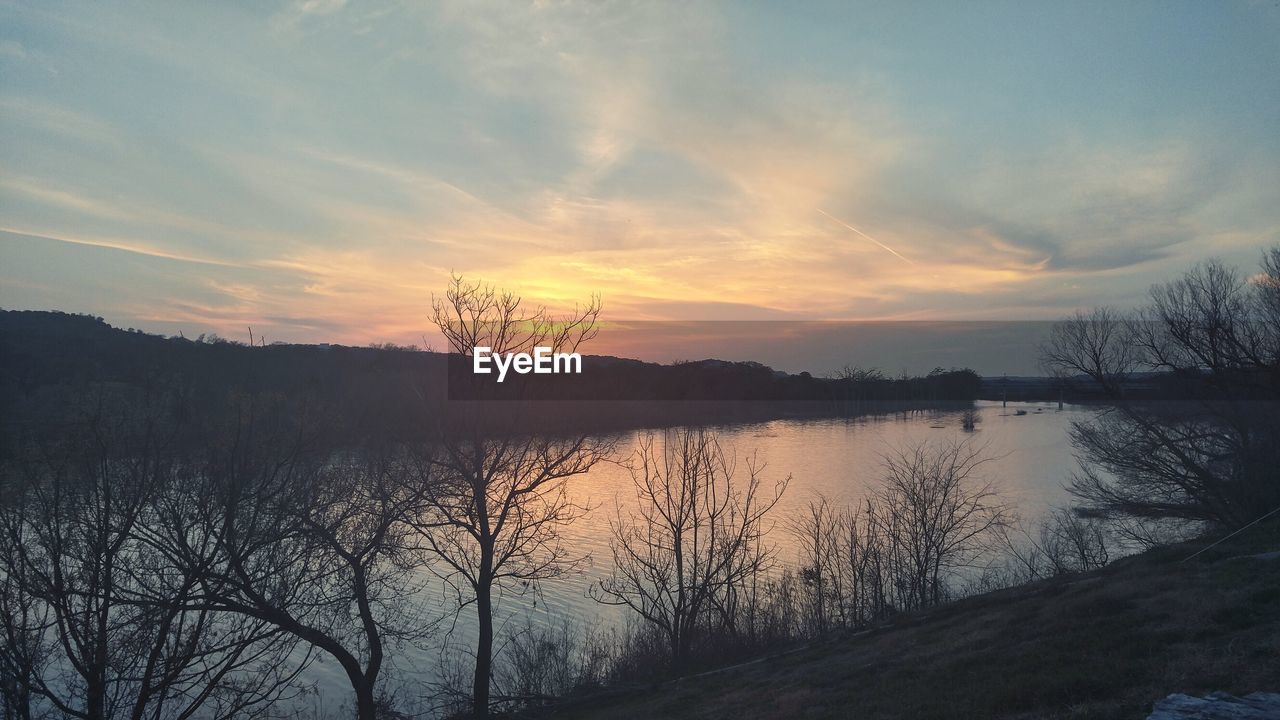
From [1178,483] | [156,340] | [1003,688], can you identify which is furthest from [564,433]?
[1178,483]

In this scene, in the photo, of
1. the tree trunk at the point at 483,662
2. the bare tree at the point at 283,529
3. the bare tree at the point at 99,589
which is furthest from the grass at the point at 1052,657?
the bare tree at the point at 99,589

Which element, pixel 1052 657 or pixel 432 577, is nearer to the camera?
pixel 1052 657

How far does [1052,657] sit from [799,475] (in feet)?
89.6

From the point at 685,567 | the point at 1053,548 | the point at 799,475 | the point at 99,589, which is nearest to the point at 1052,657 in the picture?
the point at 99,589

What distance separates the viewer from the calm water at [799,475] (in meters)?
18.6

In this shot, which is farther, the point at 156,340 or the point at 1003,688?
the point at 156,340

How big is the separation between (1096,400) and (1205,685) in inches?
1263

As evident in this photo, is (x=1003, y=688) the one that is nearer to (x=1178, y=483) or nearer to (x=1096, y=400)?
(x=1178, y=483)

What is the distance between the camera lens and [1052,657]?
6.95m

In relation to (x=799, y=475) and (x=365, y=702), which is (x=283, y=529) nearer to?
(x=365, y=702)

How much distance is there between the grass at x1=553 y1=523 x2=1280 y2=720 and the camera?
5836mm

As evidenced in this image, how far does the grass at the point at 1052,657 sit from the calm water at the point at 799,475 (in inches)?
240

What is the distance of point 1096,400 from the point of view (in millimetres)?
32844

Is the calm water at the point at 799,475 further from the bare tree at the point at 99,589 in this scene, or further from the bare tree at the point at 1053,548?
the bare tree at the point at 99,589
